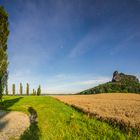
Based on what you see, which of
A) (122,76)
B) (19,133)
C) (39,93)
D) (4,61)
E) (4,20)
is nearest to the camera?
(19,133)

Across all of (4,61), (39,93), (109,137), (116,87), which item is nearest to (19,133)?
(109,137)

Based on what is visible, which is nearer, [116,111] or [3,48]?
[116,111]

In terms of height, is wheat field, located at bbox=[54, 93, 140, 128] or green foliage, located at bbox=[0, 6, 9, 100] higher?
green foliage, located at bbox=[0, 6, 9, 100]

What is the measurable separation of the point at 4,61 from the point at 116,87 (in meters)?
101

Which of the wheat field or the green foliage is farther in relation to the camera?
the green foliage

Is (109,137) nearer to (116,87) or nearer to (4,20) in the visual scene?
(4,20)

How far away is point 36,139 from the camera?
11.6 m

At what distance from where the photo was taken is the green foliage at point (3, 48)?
33181 millimetres

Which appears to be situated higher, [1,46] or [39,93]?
[1,46]

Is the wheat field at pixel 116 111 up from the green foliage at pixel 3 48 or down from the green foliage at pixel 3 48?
down

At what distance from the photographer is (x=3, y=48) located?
34844 mm

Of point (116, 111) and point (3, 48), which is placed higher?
point (3, 48)

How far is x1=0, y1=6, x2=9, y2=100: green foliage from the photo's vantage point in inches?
1306

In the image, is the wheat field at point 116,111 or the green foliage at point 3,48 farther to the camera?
the green foliage at point 3,48
